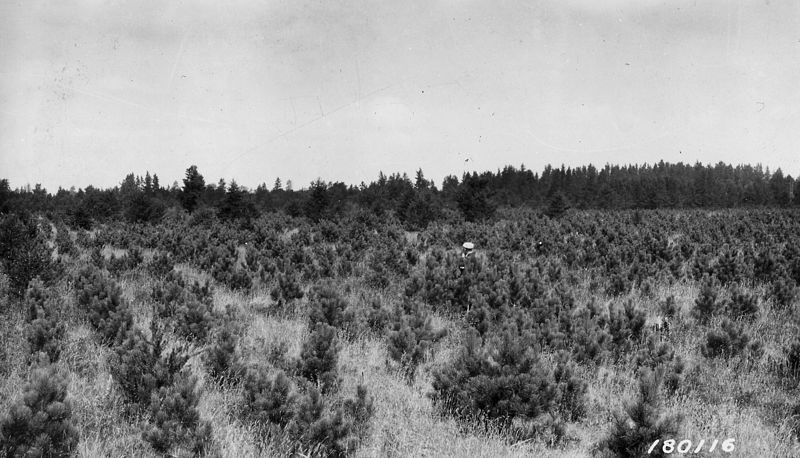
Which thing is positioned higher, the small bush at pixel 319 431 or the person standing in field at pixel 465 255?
the person standing in field at pixel 465 255

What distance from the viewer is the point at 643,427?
2938mm

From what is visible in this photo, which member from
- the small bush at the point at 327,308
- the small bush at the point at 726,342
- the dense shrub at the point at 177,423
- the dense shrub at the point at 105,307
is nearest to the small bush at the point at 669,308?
the small bush at the point at 726,342

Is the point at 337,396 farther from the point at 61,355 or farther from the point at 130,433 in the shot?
the point at 61,355

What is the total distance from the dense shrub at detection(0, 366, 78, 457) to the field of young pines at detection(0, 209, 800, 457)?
0.04 ft

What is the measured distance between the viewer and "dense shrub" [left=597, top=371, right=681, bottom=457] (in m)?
2.93

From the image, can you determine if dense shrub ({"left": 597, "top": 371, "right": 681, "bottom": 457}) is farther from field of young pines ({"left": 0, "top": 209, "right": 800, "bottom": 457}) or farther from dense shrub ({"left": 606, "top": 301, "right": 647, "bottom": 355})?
dense shrub ({"left": 606, "top": 301, "right": 647, "bottom": 355})

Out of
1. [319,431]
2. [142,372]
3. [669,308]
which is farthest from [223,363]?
[669,308]

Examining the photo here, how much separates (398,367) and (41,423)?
9.66 feet

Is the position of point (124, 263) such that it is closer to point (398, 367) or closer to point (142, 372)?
point (142, 372)

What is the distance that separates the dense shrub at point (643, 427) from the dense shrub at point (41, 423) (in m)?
3.33

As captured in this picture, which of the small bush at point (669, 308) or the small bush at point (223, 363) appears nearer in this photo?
the small bush at point (223, 363)

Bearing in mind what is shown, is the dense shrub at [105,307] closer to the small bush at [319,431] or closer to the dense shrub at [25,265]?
the dense shrub at [25,265]

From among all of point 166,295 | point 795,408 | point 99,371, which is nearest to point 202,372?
point 99,371

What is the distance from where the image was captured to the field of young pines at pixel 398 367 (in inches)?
122
